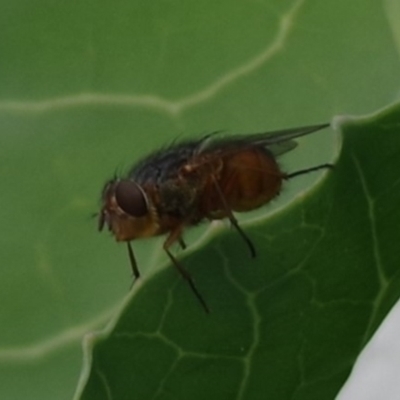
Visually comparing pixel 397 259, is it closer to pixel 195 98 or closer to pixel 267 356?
pixel 267 356

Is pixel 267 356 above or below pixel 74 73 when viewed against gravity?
below

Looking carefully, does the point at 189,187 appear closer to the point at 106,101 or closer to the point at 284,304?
the point at 106,101

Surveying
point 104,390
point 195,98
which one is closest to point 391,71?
point 195,98

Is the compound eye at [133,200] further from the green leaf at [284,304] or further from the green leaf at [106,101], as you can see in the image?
the green leaf at [284,304]

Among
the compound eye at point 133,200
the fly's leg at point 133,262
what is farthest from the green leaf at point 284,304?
the compound eye at point 133,200

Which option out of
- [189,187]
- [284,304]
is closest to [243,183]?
[189,187]

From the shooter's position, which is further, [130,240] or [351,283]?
[130,240]
